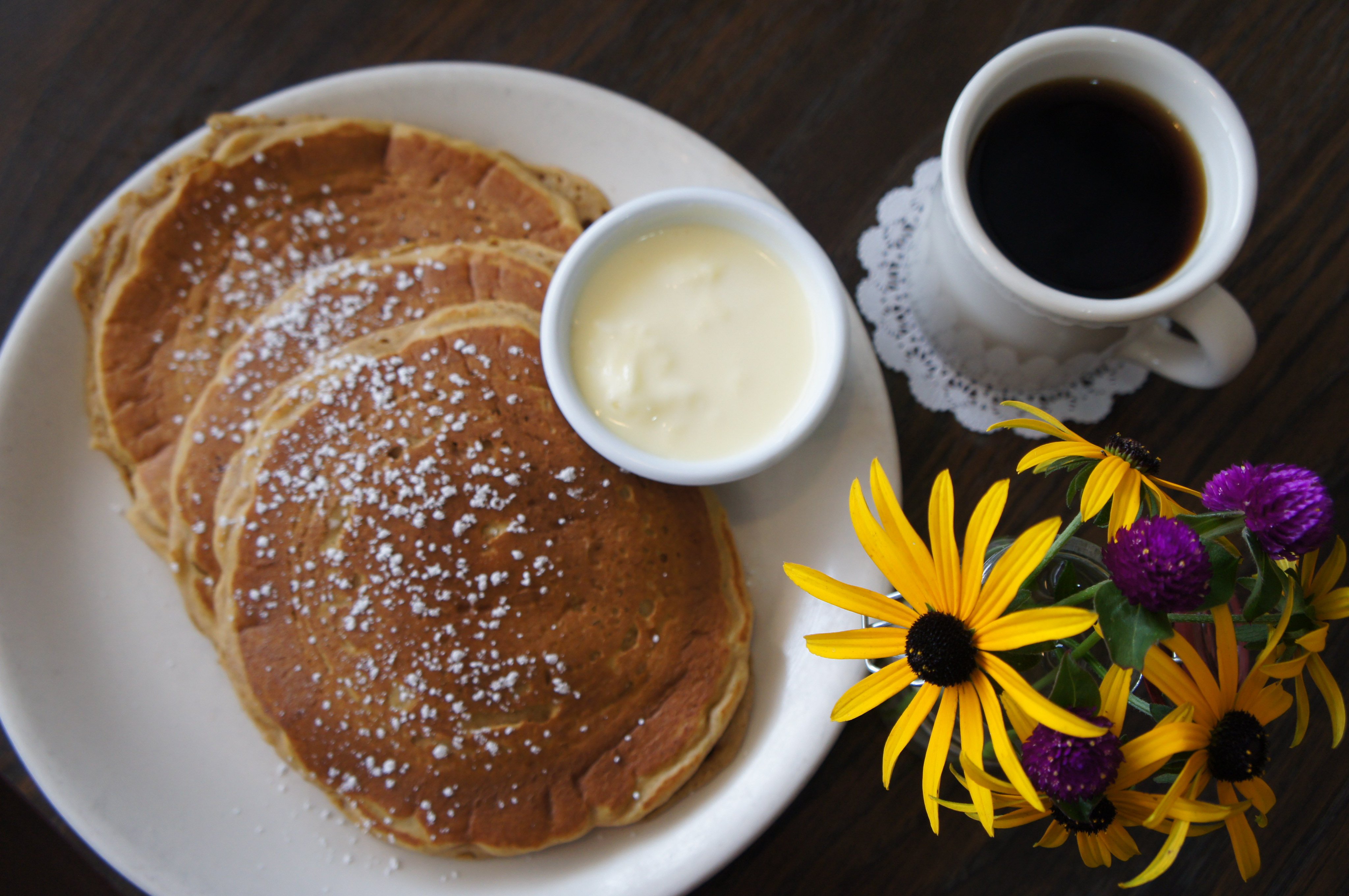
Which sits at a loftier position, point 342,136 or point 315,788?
point 342,136

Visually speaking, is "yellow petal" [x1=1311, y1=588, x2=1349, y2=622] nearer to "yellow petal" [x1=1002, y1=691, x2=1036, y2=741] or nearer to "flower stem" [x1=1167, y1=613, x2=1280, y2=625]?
"flower stem" [x1=1167, y1=613, x2=1280, y2=625]

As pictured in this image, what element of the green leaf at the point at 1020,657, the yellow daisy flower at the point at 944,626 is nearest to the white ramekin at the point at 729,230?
the yellow daisy flower at the point at 944,626

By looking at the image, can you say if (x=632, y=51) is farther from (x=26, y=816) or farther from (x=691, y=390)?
(x=26, y=816)

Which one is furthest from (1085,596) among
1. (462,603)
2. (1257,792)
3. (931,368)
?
(462,603)

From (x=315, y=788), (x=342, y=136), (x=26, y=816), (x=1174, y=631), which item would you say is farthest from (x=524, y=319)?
(x=26, y=816)

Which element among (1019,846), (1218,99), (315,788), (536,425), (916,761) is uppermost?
(1218,99)

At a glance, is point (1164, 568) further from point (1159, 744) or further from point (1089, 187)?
point (1089, 187)

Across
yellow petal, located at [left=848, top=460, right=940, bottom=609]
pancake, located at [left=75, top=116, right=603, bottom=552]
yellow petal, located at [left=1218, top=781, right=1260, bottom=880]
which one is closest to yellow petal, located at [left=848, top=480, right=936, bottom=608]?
yellow petal, located at [left=848, top=460, right=940, bottom=609]
